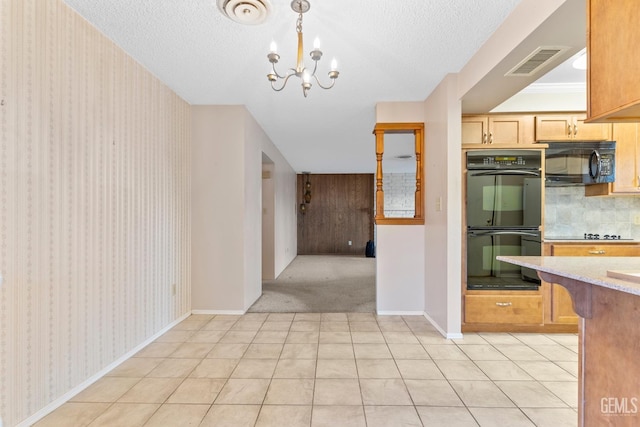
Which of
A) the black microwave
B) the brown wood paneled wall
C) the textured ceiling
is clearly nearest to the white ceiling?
the textured ceiling

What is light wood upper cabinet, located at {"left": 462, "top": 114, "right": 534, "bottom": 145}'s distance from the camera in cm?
301

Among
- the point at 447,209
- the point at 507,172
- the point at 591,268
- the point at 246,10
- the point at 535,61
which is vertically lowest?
the point at 591,268

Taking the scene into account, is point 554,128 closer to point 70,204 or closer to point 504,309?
point 504,309

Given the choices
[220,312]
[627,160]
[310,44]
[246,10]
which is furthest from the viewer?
[220,312]

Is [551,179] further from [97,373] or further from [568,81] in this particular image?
[97,373]

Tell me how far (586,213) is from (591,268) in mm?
2557

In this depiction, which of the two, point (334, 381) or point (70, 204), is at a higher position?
point (70, 204)

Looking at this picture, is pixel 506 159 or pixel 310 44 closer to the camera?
pixel 310 44

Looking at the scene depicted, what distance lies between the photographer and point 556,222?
10.6ft

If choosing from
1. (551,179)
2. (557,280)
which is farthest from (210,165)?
(551,179)

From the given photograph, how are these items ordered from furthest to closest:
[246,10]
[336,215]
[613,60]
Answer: [336,215]
[246,10]
[613,60]

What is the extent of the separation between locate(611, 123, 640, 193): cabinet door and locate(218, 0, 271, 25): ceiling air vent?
10.6 feet

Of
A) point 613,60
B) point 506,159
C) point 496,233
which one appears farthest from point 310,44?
point 496,233

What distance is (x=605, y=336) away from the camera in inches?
49.8
